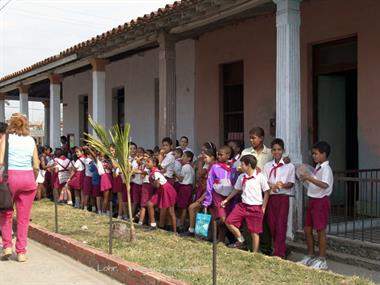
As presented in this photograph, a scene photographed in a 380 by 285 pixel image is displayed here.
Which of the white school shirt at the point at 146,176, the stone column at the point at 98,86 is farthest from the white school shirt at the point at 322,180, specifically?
the stone column at the point at 98,86

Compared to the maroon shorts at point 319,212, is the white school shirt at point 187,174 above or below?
above

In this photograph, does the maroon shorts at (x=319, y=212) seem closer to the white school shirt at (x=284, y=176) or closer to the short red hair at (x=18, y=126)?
the white school shirt at (x=284, y=176)

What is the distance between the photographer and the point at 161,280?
5.32m

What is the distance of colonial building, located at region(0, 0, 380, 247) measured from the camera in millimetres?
8148

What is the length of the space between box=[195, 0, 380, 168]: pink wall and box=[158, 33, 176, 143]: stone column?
5.03ft

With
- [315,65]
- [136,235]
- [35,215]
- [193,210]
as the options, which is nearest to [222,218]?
[193,210]

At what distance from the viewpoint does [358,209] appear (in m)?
8.19

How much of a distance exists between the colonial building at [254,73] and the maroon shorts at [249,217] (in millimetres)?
922

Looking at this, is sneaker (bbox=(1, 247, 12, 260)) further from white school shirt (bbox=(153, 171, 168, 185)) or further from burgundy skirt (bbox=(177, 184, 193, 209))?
burgundy skirt (bbox=(177, 184, 193, 209))

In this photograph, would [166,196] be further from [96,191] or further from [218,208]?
[96,191]

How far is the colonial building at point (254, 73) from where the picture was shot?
26.7 ft

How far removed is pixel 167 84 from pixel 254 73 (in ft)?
5.97

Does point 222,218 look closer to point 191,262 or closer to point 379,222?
point 191,262

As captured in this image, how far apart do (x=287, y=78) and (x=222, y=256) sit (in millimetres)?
2708
